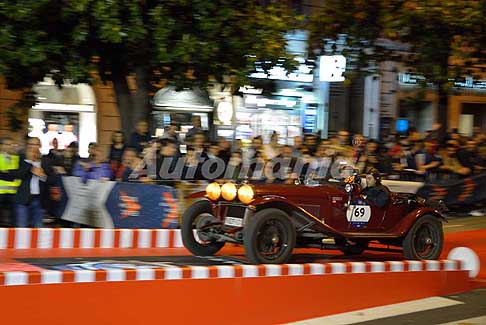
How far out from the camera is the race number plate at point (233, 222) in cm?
964

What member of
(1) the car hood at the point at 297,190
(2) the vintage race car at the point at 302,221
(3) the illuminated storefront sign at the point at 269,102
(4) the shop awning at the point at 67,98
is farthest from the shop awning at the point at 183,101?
(1) the car hood at the point at 297,190

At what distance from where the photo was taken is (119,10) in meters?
13.3

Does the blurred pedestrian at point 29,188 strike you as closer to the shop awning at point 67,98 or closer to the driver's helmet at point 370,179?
the driver's helmet at point 370,179

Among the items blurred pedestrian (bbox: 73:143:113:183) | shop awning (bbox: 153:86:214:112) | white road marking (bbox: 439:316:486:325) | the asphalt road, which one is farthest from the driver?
shop awning (bbox: 153:86:214:112)

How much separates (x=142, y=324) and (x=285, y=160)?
739 cm

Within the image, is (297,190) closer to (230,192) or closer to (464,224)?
(230,192)

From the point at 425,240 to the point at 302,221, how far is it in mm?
2231

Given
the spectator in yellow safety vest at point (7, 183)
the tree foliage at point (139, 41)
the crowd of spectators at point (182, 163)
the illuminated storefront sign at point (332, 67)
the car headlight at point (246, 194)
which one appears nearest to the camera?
the car headlight at point (246, 194)

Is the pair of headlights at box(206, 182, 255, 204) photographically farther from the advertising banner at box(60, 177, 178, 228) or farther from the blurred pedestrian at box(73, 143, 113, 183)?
the blurred pedestrian at box(73, 143, 113, 183)

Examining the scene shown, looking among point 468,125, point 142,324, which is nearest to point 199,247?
point 142,324

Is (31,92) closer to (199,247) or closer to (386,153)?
(199,247)

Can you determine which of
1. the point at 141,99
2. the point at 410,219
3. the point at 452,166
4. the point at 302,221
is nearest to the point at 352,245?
the point at 410,219

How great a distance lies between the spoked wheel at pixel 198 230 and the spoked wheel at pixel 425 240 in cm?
260

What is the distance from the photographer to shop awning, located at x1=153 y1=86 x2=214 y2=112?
67.7 feet
